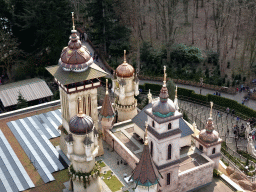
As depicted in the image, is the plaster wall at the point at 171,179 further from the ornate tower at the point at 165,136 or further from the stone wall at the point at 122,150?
the stone wall at the point at 122,150

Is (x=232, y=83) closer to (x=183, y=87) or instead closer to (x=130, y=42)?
(x=183, y=87)

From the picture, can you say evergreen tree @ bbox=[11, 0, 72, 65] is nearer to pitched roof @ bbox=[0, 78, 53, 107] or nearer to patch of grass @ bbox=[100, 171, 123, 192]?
pitched roof @ bbox=[0, 78, 53, 107]

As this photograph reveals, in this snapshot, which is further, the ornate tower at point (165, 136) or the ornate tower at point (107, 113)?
Answer: the ornate tower at point (107, 113)

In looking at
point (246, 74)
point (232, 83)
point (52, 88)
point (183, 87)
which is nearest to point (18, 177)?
point (52, 88)

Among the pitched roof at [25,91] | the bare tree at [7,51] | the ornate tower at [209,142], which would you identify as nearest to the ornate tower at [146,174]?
the ornate tower at [209,142]

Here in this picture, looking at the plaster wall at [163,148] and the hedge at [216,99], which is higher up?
the plaster wall at [163,148]

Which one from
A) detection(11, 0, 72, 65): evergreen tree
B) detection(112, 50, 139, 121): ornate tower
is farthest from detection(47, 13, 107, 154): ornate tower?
detection(11, 0, 72, 65): evergreen tree

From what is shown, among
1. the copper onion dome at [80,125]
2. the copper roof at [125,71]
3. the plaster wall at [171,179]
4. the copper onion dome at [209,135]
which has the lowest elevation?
the plaster wall at [171,179]
